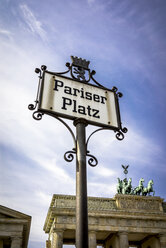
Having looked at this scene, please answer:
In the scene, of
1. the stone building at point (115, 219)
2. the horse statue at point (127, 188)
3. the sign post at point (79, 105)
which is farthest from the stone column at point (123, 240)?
the sign post at point (79, 105)

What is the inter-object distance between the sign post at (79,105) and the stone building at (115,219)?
80.4 ft

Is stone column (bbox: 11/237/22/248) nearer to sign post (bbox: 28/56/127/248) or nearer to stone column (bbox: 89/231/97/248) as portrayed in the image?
stone column (bbox: 89/231/97/248)

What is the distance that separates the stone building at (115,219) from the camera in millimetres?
26125

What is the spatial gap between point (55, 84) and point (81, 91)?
419 millimetres

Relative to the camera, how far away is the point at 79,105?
3.53 meters

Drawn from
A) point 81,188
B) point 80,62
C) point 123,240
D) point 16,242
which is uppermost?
point 123,240

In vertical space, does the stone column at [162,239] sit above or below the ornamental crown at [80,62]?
above

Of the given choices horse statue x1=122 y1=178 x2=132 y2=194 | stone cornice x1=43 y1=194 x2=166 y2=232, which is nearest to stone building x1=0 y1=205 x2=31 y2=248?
stone cornice x1=43 y1=194 x2=166 y2=232

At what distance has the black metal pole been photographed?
261 cm

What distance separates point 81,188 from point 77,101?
4.28ft

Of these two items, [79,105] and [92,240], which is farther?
[92,240]

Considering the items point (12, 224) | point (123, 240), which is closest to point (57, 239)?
point (12, 224)

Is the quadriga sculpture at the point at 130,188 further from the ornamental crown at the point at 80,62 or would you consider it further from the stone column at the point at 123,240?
the ornamental crown at the point at 80,62

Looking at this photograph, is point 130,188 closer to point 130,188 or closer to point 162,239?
point 130,188
